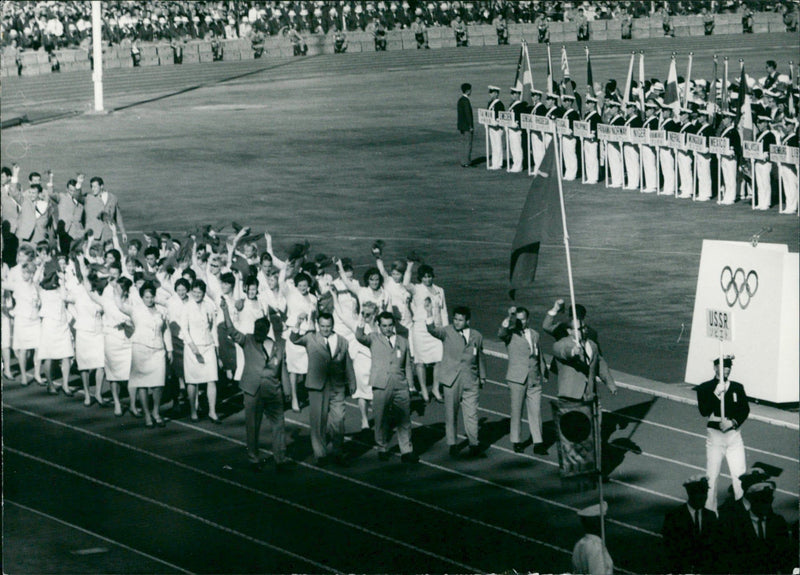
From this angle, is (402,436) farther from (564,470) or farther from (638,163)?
(638,163)

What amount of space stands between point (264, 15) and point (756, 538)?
4649 centimetres

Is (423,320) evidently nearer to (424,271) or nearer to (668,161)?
(424,271)

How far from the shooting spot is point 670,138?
2856 cm

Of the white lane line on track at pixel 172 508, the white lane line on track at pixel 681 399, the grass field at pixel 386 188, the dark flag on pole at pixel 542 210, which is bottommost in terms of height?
the white lane line on track at pixel 681 399

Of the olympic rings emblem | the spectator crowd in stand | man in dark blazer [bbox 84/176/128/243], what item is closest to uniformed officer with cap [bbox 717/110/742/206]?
man in dark blazer [bbox 84/176/128/243]

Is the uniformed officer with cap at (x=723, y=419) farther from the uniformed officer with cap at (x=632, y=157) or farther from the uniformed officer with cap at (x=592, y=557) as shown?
the uniformed officer with cap at (x=632, y=157)

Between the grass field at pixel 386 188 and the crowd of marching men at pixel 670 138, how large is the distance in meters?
0.53

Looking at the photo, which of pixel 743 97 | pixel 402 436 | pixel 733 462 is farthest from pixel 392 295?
pixel 743 97

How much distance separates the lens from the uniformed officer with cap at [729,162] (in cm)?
2764

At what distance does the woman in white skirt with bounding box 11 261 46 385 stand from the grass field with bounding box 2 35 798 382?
5.53 m

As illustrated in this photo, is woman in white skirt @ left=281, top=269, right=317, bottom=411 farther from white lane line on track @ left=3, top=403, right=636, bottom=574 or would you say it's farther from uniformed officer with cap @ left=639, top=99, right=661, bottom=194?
uniformed officer with cap @ left=639, top=99, right=661, bottom=194

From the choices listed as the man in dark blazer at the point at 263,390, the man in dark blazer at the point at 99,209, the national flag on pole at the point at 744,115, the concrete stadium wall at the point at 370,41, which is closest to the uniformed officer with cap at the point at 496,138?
the national flag on pole at the point at 744,115

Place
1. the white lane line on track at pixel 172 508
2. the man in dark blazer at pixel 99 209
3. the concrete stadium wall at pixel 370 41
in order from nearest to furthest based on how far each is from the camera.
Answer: the white lane line on track at pixel 172 508, the man in dark blazer at pixel 99 209, the concrete stadium wall at pixel 370 41

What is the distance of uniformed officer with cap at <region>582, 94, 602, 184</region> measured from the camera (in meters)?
30.2
